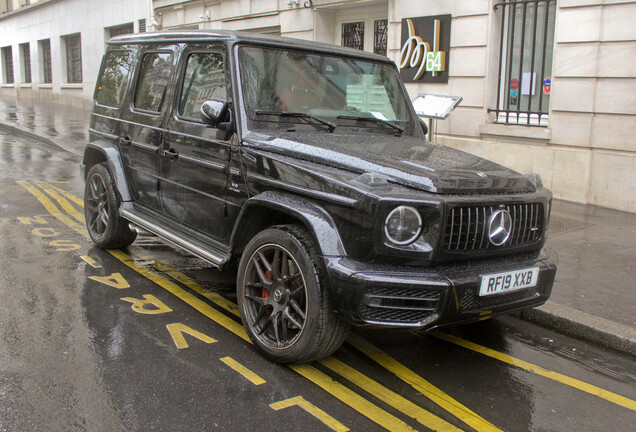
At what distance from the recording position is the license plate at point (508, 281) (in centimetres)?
349

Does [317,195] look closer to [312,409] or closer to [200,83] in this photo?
[312,409]

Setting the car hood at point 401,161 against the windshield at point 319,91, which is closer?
the car hood at point 401,161

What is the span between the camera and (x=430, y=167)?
366 centimetres

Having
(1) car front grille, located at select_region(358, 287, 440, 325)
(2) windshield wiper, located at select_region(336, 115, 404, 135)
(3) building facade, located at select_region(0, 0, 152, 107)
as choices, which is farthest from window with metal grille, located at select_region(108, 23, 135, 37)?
(1) car front grille, located at select_region(358, 287, 440, 325)

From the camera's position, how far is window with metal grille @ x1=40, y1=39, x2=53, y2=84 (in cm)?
3069

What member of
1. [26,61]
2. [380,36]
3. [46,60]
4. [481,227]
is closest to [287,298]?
[481,227]

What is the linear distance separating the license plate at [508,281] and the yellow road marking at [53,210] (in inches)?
189

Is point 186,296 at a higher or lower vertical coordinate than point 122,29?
lower

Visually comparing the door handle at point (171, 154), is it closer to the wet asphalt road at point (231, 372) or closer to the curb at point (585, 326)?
the wet asphalt road at point (231, 372)

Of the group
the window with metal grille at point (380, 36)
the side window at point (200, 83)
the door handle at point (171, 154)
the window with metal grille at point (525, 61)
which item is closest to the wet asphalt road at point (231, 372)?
the door handle at point (171, 154)

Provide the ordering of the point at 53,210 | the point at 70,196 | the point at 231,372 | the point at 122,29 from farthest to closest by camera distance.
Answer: the point at 122,29 → the point at 70,196 → the point at 53,210 → the point at 231,372

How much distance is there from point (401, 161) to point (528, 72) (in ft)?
22.8

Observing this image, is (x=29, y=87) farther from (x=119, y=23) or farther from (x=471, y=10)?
(x=471, y=10)

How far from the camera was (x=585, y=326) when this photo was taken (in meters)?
4.50
